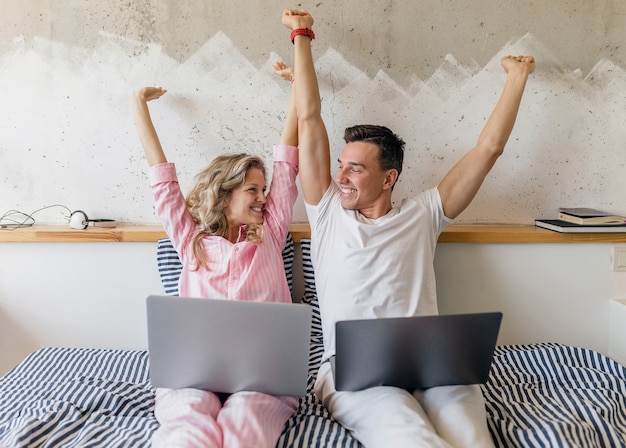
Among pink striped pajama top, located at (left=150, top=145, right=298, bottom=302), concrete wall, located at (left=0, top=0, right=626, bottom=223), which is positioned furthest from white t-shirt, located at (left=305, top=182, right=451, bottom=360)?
concrete wall, located at (left=0, top=0, right=626, bottom=223)

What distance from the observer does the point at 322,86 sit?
6.06 feet

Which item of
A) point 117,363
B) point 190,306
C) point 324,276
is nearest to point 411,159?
point 324,276

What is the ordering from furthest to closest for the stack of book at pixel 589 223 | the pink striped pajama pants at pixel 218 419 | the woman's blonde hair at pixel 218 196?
the stack of book at pixel 589 223
the woman's blonde hair at pixel 218 196
the pink striped pajama pants at pixel 218 419

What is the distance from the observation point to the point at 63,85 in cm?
185

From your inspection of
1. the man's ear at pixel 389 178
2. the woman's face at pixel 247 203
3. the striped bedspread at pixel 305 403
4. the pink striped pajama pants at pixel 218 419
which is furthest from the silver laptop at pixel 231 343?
the man's ear at pixel 389 178

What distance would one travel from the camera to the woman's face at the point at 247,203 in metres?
1.59

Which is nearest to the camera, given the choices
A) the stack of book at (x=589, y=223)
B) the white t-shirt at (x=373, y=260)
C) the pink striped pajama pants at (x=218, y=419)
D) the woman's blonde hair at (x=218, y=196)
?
the pink striped pajama pants at (x=218, y=419)

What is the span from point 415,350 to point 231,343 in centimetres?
43

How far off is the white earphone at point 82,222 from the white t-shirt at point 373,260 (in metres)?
0.78

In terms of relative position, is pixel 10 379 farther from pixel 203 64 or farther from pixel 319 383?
pixel 203 64

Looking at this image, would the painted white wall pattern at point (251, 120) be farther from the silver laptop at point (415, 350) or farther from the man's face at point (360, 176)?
the silver laptop at point (415, 350)

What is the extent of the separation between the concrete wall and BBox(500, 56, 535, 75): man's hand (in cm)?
16

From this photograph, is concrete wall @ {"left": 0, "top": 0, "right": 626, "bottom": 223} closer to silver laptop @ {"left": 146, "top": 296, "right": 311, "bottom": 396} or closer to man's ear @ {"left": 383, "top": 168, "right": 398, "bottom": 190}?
man's ear @ {"left": 383, "top": 168, "right": 398, "bottom": 190}

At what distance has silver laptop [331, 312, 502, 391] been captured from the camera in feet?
3.71
